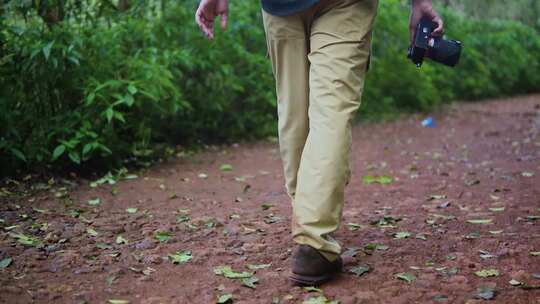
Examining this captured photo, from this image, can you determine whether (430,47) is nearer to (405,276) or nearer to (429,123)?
(405,276)

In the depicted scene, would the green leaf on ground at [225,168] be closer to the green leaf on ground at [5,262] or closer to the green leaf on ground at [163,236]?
the green leaf on ground at [163,236]

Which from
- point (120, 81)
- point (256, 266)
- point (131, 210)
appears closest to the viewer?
point (256, 266)

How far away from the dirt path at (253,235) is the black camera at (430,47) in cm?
89

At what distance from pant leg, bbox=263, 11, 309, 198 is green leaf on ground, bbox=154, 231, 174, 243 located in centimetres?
90

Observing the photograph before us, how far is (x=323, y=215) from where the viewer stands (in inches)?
96.3

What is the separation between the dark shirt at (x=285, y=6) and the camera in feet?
8.29

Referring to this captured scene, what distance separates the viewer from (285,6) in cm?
257

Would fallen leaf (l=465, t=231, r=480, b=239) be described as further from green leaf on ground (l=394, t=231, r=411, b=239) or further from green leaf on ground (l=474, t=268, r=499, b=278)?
green leaf on ground (l=474, t=268, r=499, b=278)

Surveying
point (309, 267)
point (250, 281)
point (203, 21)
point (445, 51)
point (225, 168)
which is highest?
point (203, 21)

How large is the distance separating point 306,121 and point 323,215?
467mm

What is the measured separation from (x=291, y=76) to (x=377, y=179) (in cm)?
269

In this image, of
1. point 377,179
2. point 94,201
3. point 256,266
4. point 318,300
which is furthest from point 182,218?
point 377,179

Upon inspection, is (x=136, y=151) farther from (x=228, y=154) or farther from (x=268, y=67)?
(x=268, y=67)

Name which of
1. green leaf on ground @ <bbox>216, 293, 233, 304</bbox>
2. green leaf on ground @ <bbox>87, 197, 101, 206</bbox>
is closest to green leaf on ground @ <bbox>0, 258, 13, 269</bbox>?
green leaf on ground @ <bbox>216, 293, 233, 304</bbox>
